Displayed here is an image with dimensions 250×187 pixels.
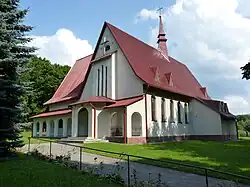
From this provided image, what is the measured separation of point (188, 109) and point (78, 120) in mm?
12746

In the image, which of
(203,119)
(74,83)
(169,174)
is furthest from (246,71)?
(74,83)

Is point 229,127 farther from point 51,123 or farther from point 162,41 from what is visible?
point 51,123

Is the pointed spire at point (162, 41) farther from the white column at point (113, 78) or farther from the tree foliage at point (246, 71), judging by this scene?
the tree foliage at point (246, 71)

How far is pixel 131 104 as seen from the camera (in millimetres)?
21203

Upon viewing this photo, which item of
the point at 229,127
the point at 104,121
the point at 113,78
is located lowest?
the point at 229,127

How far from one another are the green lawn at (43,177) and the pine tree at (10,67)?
1.90m

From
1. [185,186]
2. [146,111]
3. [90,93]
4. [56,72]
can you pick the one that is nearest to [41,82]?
[56,72]

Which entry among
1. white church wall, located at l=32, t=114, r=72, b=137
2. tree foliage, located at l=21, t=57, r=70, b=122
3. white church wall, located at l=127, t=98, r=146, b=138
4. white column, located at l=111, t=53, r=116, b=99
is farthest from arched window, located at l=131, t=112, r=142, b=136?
tree foliage, located at l=21, t=57, r=70, b=122

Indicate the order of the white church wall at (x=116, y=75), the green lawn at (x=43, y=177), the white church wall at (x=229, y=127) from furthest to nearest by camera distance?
the white church wall at (x=229, y=127)
the white church wall at (x=116, y=75)
the green lawn at (x=43, y=177)

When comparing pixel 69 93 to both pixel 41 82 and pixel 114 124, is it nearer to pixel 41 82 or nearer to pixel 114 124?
pixel 114 124

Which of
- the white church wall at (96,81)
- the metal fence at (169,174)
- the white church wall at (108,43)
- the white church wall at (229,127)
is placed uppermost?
the white church wall at (108,43)

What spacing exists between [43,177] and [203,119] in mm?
23229

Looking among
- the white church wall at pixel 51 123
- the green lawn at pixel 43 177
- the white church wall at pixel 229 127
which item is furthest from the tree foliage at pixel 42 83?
the green lawn at pixel 43 177

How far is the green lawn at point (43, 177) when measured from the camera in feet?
25.3
